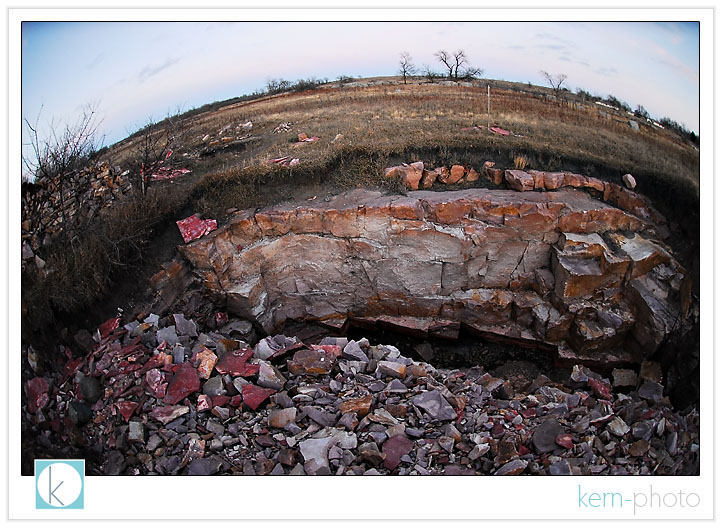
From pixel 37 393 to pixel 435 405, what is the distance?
2904mm

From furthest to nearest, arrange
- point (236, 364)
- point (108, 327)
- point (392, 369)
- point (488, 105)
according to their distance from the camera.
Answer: point (488, 105) < point (108, 327) < point (392, 369) < point (236, 364)

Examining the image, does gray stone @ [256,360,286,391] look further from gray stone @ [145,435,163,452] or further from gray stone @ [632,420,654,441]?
gray stone @ [632,420,654,441]

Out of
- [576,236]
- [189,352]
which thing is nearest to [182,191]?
[189,352]

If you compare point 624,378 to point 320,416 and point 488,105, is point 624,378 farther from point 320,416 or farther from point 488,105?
point 320,416

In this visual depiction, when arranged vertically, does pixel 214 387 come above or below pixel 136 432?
above

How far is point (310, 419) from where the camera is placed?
3424 millimetres

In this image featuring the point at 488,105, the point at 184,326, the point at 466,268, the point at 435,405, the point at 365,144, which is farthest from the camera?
the point at 466,268

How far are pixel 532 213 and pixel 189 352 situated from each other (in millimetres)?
3608

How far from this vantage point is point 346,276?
5.43 m

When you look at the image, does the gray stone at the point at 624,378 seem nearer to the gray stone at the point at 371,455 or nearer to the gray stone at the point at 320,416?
the gray stone at the point at 371,455

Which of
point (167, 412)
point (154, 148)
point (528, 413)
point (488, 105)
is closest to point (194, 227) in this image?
point (154, 148)

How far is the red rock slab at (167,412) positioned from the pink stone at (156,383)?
135 mm

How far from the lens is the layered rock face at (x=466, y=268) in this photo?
4746mm
